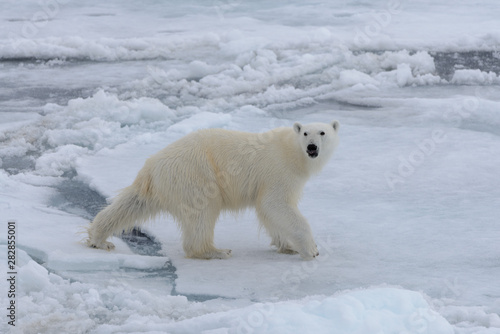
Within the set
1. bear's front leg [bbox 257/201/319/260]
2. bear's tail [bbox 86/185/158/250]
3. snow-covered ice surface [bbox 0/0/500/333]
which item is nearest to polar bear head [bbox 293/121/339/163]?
bear's front leg [bbox 257/201/319/260]

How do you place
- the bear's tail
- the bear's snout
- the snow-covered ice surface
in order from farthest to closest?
the bear's tail < the bear's snout < the snow-covered ice surface

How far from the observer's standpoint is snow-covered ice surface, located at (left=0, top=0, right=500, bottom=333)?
10.6 ft

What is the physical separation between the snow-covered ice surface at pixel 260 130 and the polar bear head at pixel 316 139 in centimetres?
61

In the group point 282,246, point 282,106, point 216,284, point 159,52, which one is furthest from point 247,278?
point 159,52

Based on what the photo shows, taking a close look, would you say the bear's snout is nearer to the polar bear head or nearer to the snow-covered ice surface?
the polar bear head

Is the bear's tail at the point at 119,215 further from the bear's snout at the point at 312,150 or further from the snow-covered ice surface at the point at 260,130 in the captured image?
the bear's snout at the point at 312,150

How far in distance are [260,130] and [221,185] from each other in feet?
8.26

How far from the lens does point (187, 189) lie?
397 cm

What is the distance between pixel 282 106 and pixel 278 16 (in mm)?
5037

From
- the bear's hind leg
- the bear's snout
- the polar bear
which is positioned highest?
the bear's snout

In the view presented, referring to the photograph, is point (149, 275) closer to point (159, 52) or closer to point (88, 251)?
point (88, 251)

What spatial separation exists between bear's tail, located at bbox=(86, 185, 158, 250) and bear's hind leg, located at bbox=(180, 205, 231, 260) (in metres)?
0.27

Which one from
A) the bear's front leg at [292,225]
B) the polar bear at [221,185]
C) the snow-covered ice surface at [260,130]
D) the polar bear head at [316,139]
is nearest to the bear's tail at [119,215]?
the polar bear at [221,185]

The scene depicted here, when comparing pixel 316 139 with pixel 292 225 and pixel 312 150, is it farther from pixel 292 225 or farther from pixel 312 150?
pixel 292 225
